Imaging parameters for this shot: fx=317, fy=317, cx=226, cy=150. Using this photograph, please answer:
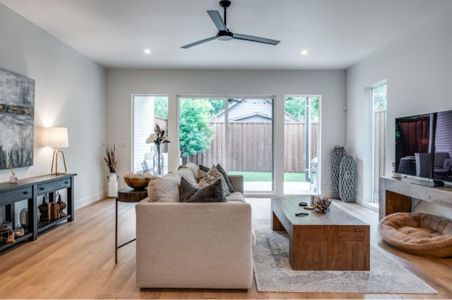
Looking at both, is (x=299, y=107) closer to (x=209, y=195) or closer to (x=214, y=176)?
(x=214, y=176)

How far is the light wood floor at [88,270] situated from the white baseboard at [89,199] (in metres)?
1.22

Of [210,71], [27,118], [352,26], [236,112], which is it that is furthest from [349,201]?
[27,118]

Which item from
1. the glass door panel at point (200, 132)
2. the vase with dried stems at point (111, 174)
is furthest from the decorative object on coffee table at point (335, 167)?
the vase with dried stems at point (111, 174)

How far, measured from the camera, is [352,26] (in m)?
4.27

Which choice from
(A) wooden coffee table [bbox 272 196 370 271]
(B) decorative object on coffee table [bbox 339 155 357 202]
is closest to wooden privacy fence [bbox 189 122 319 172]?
(B) decorative object on coffee table [bbox 339 155 357 202]

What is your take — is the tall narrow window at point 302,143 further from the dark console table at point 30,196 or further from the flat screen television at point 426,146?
the dark console table at point 30,196

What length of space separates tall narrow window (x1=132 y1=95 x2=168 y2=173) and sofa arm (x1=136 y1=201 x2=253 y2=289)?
4.46m

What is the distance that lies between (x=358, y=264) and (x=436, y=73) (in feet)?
8.58

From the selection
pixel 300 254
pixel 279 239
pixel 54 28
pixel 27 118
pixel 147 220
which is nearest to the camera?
pixel 147 220

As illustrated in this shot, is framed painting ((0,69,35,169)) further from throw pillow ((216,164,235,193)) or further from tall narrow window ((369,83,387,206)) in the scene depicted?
tall narrow window ((369,83,387,206))

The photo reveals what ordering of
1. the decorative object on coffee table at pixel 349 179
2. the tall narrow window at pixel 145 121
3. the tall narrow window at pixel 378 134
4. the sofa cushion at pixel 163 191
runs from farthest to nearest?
the tall narrow window at pixel 145 121, the decorative object on coffee table at pixel 349 179, the tall narrow window at pixel 378 134, the sofa cushion at pixel 163 191

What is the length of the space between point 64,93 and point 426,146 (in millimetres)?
5210

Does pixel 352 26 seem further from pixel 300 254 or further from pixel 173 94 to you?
pixel 173 94

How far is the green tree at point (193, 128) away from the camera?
271 inches
